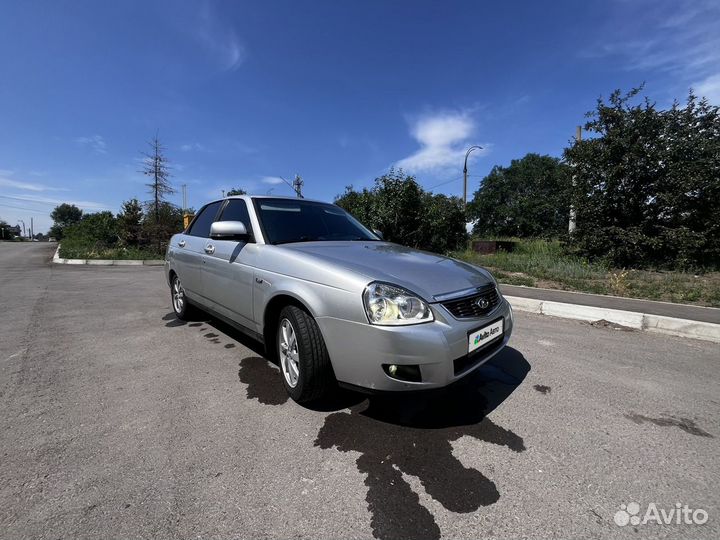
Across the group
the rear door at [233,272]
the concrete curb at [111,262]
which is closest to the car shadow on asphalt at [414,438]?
the rear door at [233,272]

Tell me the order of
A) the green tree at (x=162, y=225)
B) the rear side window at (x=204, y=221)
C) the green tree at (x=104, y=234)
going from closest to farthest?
the rear side window at (x=204, y=221) → the green tree at (x=162, y=225) → the green tree at (x=104, y=234)

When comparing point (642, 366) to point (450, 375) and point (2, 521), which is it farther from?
point (2, 521)

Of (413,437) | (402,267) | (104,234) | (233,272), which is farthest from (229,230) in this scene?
(104,234)

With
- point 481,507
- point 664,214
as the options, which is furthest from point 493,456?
point 664,214

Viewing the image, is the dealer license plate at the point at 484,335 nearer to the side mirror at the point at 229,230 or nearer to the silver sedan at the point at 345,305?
the silver sedan at the point at 345,305

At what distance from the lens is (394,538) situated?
57.3 inches

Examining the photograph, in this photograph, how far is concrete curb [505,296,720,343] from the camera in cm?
429

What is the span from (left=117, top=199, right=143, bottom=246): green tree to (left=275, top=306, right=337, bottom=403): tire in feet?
57.4

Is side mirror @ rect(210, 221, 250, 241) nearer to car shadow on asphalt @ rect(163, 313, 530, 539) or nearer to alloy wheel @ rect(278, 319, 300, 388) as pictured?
alloy wheel @ rect(278, 319, 300, 388)

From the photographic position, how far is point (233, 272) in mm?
3135

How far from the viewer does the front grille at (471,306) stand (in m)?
2.20

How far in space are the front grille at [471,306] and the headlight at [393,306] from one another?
0.21 meters

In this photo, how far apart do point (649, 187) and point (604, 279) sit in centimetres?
397

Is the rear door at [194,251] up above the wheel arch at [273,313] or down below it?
above
